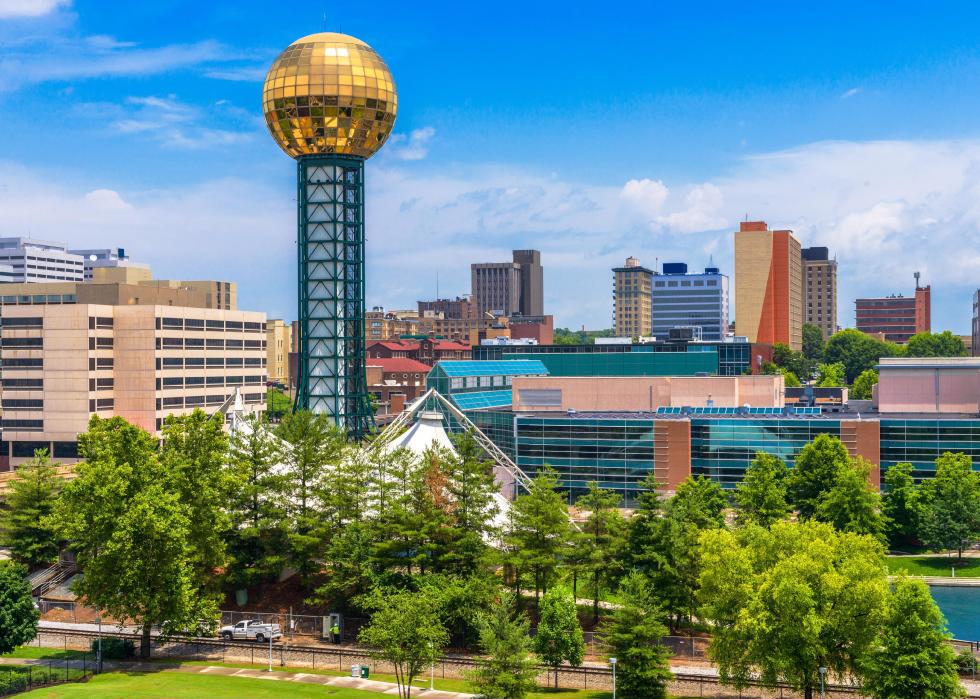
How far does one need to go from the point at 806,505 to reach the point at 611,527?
96.8ft

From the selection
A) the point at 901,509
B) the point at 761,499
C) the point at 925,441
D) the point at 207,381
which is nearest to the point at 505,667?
the point at 761,499

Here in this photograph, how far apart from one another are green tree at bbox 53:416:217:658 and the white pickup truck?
3.35 m

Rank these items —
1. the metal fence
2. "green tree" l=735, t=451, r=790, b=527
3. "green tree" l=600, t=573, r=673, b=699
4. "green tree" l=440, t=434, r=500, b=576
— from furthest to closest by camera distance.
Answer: "green tree" l=735, t=451, r=790, b=527
"green tree" l=440, t=434, r=500, b=576
the metal fence
"green tree" l=600, t=573, r=673, b=699

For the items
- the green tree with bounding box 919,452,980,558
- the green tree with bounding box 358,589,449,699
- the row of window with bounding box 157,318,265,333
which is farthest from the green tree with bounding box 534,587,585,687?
the row of window with bounding box 157,318,265,333

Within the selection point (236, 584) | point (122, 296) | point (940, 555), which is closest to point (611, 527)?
point (236, 584)

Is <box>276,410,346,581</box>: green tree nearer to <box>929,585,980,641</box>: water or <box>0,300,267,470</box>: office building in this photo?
<box>929,585,980,641</box>: water

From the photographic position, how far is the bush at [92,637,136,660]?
6431 cm

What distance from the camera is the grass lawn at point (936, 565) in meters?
88.1

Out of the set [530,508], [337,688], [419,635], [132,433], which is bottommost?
[337,688]

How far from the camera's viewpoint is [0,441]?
5379 inches

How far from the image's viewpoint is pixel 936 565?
3546 inches

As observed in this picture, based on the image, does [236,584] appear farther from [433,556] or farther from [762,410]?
[762,410]

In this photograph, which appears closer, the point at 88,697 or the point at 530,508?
the point at 88,697

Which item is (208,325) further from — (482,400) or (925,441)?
(925,441)
